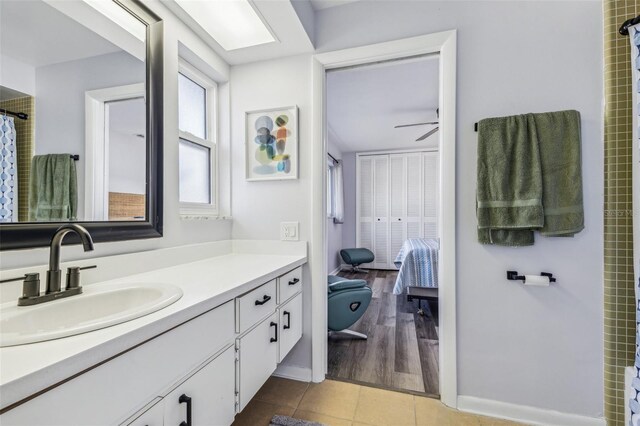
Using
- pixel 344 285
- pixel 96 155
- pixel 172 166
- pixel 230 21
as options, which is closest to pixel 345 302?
pixel 344 285

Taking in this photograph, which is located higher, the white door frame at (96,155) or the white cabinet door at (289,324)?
the white door frame at (96,155)

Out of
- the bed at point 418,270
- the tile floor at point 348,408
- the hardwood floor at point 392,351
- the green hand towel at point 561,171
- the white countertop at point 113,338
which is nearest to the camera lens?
the white countertop at point 113,338

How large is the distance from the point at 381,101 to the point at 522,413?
2999 millimetres

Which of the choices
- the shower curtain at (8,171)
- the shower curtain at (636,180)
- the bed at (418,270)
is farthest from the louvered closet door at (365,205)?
the shower curtain at (8,171)

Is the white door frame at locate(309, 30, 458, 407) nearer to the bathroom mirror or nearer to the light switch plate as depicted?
the light switch plate

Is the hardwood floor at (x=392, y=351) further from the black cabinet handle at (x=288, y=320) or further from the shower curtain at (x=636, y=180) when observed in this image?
the shower curtain at (x=636, y=180)

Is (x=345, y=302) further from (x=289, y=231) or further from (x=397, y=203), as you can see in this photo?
(x=397, y=203)

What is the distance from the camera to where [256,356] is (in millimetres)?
1204

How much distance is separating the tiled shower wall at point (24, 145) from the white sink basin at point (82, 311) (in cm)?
32

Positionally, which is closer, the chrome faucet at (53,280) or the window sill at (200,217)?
the chrome faucet at (53,280)

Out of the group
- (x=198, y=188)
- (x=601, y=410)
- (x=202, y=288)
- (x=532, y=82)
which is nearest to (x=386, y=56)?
(x=532, y=82)

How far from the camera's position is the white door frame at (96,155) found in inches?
41.9

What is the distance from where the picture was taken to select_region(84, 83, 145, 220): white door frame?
1.06m

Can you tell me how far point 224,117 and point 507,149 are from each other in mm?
1774
